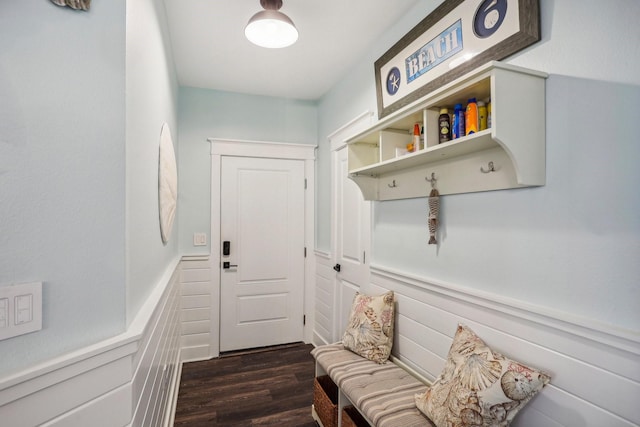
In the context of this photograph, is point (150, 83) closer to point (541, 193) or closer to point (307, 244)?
point (541, 193)

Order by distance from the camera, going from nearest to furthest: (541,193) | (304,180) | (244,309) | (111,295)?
(111,295), (541,193), (244,309), (304,180)

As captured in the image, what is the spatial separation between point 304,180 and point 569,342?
8.70 feet

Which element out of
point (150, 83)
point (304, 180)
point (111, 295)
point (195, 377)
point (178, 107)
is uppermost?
point (178, 107)

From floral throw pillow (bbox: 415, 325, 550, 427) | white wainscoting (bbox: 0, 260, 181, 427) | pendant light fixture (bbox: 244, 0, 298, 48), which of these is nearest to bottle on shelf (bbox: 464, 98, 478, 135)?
floral throw pillow (bbox: 415, 325, 550, 427)

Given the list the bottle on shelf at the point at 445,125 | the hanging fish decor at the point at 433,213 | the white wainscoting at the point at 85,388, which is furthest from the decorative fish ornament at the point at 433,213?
the white wainscoting at the point at 85,388

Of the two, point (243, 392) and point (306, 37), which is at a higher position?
point (306, 37)

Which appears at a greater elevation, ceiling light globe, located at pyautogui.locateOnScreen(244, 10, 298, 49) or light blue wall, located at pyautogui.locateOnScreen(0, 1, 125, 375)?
ceiling light globe, located at pyautogui.locateOnScreen(244, 10, 298, 49)

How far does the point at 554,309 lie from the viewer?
1068mm

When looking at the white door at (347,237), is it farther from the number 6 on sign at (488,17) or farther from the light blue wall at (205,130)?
the number 6 on sign at (488,17)

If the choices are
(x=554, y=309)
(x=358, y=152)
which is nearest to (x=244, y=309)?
(x=358, y=152)

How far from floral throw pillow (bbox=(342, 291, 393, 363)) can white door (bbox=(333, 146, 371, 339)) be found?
1.14ft

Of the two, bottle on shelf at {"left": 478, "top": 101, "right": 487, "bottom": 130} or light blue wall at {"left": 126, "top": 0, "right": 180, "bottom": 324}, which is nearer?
light blue wall at {"left": 126, "top": 0, "right": 180, "bottom": 324}

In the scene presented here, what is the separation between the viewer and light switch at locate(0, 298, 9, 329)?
68 cm

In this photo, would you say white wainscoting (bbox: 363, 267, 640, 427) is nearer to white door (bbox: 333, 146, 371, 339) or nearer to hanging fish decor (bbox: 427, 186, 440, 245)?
hanging fish decor (bbox: 427, 186, 440, 245)
